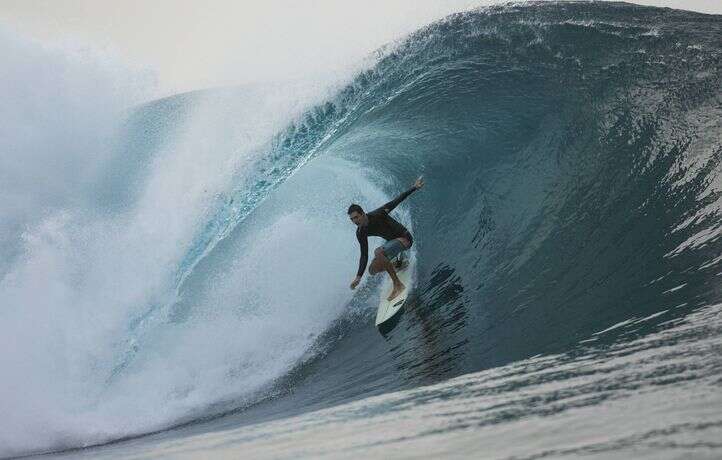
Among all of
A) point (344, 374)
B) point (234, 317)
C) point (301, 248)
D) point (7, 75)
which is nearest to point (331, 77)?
point (301, 248)

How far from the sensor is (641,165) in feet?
25.6

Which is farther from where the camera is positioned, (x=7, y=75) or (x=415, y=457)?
(x=7, y=75)

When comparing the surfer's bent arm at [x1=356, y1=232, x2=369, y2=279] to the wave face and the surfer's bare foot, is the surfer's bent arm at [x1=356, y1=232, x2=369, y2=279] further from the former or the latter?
the wave face

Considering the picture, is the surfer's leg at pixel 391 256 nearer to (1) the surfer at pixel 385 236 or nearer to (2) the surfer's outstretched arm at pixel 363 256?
(1) the surfer at pixel 385 236

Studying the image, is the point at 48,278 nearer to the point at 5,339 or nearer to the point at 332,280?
the point at 5,339

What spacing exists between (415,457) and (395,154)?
338 inches

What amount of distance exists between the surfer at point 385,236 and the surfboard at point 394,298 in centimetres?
11

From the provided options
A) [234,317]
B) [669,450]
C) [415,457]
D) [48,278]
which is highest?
[48,278]

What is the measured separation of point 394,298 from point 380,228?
2.64 feet

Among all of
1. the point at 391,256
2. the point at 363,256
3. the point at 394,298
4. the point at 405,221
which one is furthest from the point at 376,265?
the point at 405,221

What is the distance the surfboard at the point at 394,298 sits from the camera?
794cm

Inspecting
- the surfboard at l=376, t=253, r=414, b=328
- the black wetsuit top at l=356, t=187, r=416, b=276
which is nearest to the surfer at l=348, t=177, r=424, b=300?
the black wetsuit top at l=356, t=187, r=416, b=276

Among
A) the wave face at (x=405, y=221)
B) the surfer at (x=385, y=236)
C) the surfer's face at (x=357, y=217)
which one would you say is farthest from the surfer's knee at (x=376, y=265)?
the wave face at (x=405, y=221)

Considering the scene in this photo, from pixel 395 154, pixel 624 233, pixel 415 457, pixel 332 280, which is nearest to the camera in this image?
pixel 415 457
